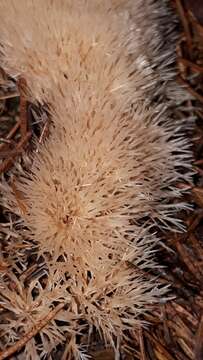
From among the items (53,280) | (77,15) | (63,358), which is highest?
(77,15)

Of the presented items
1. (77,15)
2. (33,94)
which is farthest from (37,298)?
(77,15)

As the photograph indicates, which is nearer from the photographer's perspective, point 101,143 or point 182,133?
point 101,143

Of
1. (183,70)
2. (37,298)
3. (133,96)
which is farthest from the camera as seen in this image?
(183,70)

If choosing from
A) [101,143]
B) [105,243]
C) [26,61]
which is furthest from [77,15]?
[105,243]

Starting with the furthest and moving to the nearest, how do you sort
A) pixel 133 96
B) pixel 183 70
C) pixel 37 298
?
pixel 183 70 → pixel 133 96 → pixel 37 298

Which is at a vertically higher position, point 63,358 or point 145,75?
point 145,75

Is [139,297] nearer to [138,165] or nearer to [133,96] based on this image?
[138,165]

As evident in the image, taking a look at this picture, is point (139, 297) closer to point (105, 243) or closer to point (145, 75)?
point (105, 243)
